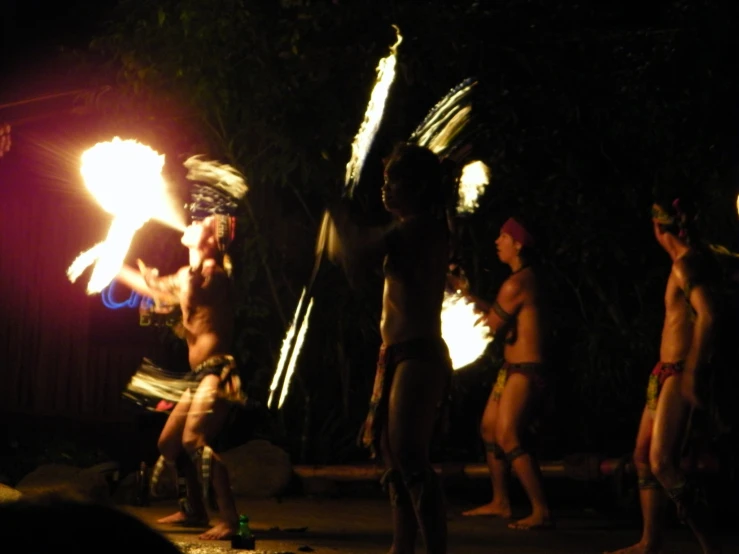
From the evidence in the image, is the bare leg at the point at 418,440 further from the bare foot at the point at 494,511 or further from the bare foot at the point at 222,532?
the bare foot at the point at 494,511

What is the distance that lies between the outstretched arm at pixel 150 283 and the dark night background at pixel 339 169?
1878 millimetres

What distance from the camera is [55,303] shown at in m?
11.3

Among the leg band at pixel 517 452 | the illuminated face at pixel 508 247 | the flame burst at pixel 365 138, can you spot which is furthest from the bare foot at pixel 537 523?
the flame burst at pixel 365 138

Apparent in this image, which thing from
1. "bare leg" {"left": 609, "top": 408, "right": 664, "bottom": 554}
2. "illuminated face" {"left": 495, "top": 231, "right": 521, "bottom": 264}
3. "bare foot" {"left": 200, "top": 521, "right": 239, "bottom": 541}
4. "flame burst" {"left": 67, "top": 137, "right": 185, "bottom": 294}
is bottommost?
"bare foot" {"left": 200, "top": 521, "right": 239, "bottom": 541}

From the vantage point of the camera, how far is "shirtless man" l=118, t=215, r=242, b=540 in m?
7.21

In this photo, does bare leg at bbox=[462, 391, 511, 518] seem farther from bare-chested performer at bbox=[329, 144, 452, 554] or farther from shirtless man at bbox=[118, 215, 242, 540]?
bare-chested performer at bbox=[329, 144, 452, 554]

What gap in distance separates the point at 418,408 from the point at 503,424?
2.89 meters

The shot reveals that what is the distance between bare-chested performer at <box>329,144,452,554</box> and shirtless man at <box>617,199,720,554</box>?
1311 mm

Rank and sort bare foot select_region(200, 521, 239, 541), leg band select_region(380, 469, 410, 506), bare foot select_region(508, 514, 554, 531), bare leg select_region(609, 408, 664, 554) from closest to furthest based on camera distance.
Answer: leg band select_region(380, 469, 410, 506)
bare leg select_region(609, 408, 664, 554)
bare foot select_region(200, 521, 239, 541)
bare foot select_region(508, 514, 554, 531)

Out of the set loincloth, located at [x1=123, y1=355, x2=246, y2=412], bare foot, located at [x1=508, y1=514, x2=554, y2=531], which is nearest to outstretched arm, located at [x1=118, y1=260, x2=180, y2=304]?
loincloth, located at [x1=123, y1=355, x2=246, y2=412]

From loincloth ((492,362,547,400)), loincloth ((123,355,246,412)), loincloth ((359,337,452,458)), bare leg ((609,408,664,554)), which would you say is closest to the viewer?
loincloth ((359,337,452,458))

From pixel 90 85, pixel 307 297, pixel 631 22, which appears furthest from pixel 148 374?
pixel 631 22

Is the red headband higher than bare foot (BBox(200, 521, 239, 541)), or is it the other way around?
the red headband

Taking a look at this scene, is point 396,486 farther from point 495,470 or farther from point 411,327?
point 495,470
